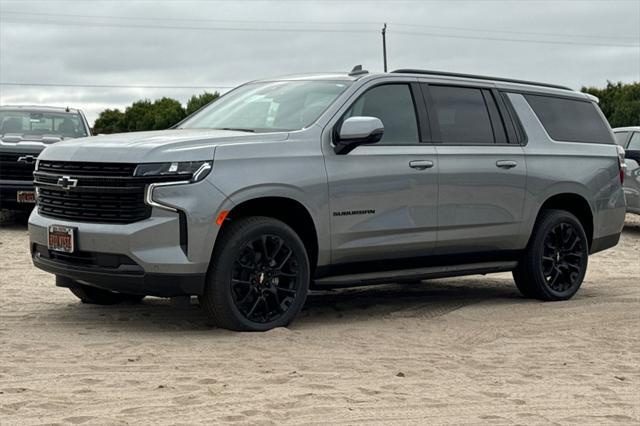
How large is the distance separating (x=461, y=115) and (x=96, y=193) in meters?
3.26

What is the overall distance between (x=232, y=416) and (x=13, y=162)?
11.9 meters

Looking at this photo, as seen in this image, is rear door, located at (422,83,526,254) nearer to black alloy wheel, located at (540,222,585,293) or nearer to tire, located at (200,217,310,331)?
black alloy wheel, located at (540,222,585,293)

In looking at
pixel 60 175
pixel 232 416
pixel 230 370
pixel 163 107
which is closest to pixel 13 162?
pixel 60 175

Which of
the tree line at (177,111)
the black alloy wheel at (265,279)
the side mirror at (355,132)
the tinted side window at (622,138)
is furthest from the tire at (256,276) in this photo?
the tree line at (177,111)

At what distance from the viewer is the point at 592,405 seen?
6215 millimetres

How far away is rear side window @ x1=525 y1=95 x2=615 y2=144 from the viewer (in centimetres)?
1027

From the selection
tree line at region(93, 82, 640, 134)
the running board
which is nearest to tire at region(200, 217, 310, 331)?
the running board

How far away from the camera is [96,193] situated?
7.72 metres

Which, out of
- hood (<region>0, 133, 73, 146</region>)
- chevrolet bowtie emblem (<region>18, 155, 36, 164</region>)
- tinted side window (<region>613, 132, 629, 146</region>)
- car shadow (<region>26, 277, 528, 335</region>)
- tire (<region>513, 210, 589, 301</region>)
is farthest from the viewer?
tinted side window (<region>613, 132, 629, 146</region>)

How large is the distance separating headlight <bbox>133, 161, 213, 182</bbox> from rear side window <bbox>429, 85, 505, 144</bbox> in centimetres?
239

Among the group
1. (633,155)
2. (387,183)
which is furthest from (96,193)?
(633,155)

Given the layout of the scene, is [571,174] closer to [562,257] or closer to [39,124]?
[562,257]

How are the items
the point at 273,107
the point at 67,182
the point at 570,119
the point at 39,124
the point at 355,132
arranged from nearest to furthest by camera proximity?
the point at 67,182
the point at 355,132
the point at 273,107
the point at 570,119
the point at 39,124

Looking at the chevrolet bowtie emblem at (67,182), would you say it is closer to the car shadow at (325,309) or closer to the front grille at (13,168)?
the car shadow at (325,309)
